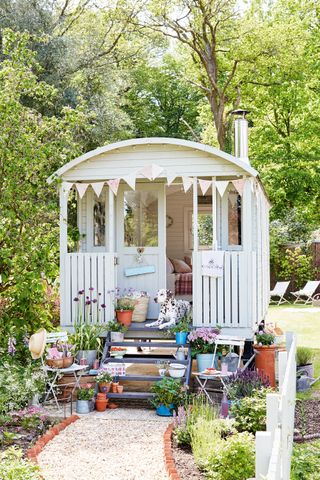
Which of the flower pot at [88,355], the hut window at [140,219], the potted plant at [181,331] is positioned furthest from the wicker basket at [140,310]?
the flower pot at [88,355]

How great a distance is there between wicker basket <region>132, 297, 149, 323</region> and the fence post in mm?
6372

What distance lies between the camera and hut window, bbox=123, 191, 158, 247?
10000 mm

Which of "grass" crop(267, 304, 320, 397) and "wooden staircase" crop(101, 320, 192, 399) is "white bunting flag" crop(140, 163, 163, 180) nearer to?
"wooden staircase" crop(101, 320, 192, 399)

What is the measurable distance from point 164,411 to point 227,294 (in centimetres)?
211

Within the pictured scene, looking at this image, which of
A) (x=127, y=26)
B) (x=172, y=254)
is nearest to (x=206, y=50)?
(x=127, y=26)

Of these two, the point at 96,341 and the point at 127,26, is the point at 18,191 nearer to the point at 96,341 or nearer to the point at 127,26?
the point at 96,341

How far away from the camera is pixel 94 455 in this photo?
604 centimetres

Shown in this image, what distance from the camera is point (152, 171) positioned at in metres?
9.02

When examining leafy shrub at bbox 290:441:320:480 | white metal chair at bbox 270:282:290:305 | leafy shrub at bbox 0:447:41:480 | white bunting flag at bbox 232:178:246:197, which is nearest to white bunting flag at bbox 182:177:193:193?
white bunting flag at bbox 232:178:246:197

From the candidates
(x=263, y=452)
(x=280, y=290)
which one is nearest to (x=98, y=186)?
(x=263, y=452)

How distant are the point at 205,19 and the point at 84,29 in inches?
153

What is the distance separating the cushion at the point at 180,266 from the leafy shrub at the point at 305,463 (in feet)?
18.9

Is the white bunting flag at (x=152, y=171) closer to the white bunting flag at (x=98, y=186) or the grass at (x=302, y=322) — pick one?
the white bunting flag at (x=98, y=186)

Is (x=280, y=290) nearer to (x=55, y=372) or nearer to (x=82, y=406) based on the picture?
(x=55, y=372)
